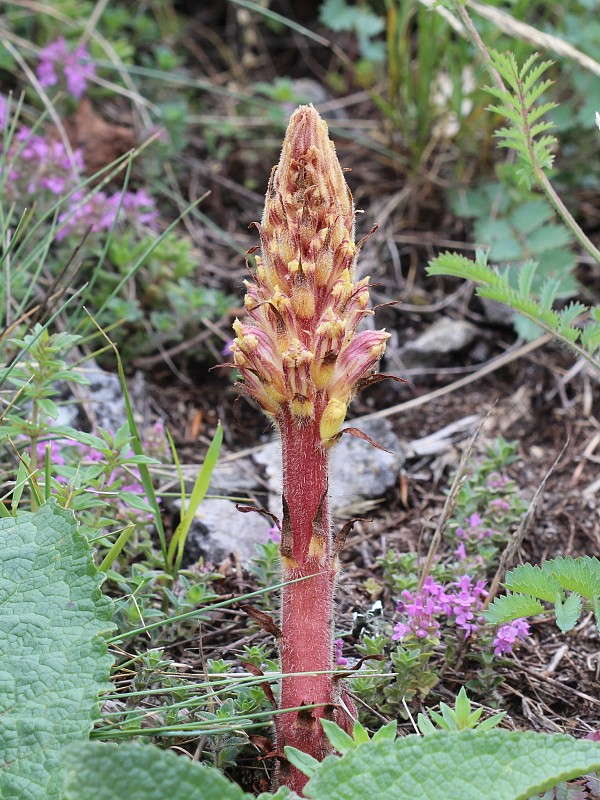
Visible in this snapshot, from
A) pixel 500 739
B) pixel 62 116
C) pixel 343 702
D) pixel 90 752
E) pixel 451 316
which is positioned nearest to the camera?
pixel 90 752

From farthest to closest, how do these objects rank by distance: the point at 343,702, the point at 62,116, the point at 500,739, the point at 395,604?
1. the point at 62,116
2. the point at 395,604
3. the point at 343,702
4. the point at 500,739

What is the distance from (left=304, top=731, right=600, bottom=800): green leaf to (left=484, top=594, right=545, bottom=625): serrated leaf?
35 centimetres

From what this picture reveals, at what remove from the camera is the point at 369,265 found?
4098mm

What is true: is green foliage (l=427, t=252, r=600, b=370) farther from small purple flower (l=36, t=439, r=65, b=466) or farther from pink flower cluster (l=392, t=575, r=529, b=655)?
small purple flower (l=36, t=439, r=65, b=466)

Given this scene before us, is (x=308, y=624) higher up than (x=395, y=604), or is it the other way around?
(x=308, y=624)

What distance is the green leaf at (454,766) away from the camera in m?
1.54

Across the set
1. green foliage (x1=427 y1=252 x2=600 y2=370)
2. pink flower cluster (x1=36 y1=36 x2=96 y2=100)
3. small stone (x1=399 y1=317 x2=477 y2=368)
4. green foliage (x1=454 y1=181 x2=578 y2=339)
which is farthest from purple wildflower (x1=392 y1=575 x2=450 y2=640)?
pink flower cluster (x1=36 y1=36 x2=96 y2=100)

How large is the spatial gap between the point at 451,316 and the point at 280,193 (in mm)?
2280

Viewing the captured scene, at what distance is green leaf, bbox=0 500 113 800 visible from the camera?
166cm

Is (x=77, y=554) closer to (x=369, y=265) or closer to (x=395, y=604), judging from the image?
(x=395, y=604)

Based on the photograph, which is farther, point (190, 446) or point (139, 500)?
point (190, 446)

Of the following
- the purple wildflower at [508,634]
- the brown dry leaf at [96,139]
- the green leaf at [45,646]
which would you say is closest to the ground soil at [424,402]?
the purple wildflower at [508,634]

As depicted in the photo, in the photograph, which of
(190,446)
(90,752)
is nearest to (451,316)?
(190,446)

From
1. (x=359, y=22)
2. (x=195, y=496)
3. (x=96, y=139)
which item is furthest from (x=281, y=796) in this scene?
(x=359, y=22)
